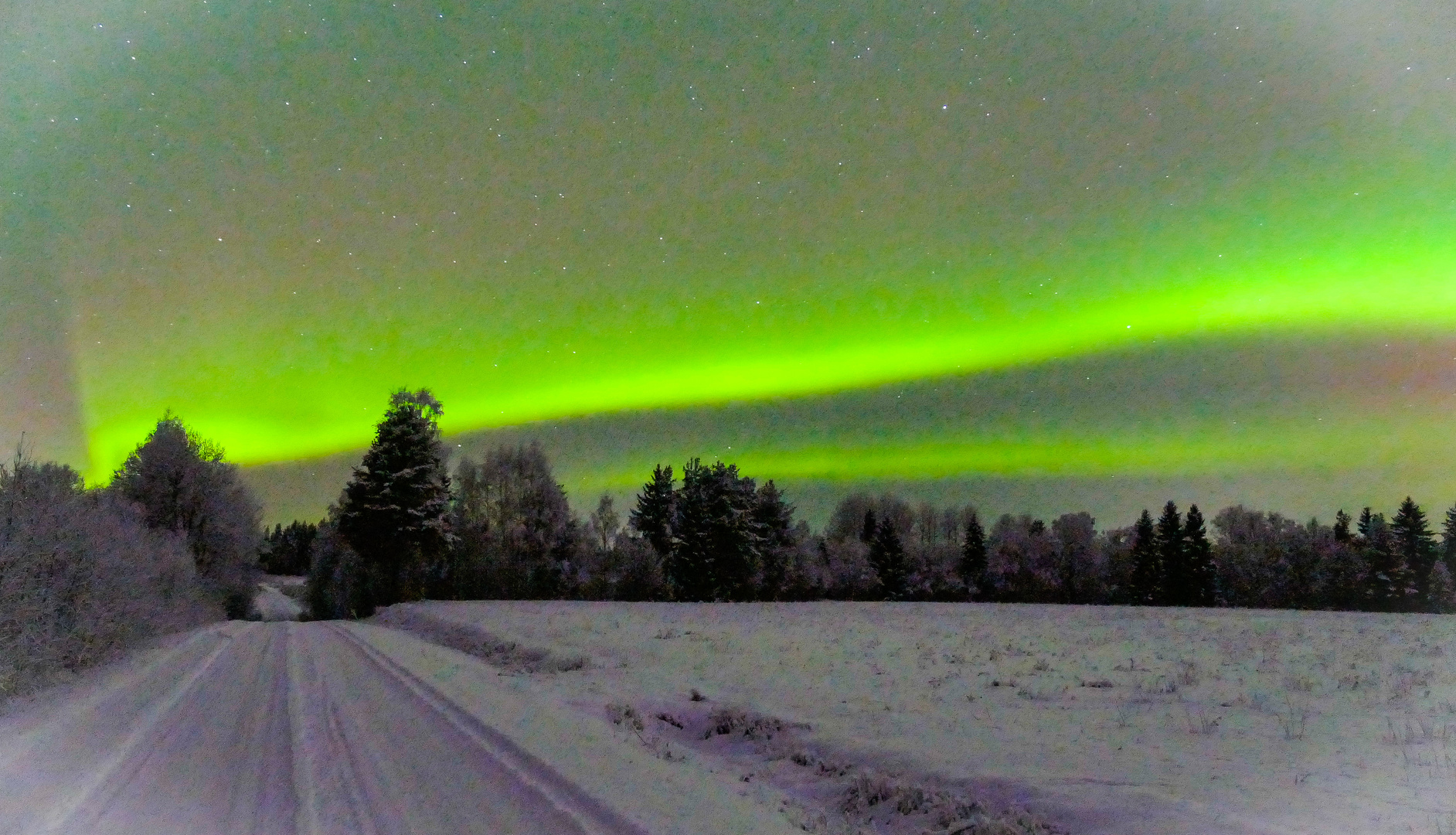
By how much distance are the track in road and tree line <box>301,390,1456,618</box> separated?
40.5 meters

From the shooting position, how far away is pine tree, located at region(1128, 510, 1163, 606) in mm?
75938

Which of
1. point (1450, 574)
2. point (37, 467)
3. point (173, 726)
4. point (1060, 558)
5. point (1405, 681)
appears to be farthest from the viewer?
point (1060, 558)

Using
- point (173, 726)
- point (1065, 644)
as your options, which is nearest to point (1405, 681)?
point (1065, 644)

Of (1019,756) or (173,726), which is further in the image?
(173,726)

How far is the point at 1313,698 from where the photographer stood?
1335 centimetres

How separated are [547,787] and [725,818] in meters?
1.88

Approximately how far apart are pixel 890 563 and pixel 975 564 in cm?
1012

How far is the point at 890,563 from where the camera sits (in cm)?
8338

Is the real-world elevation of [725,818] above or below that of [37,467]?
below

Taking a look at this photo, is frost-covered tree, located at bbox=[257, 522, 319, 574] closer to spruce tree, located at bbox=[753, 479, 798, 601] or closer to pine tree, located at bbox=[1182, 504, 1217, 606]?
spruce tree, located at bbox=[753, 479, 798, 601]

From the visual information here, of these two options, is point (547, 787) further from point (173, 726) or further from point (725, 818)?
point (173, 726)

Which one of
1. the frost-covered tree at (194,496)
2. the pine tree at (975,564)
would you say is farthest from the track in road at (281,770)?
the pine tree at (975,564)

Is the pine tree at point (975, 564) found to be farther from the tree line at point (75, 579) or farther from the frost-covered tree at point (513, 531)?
the tree line at point (75, 579)

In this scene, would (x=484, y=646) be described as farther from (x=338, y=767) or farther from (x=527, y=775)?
(x=527, y=775)
